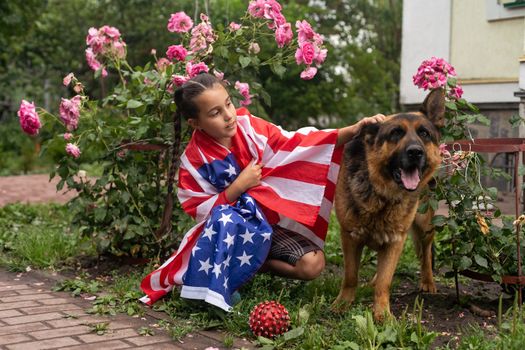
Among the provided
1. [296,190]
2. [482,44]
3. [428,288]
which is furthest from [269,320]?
[482,44]

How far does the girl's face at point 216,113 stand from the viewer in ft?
13.2

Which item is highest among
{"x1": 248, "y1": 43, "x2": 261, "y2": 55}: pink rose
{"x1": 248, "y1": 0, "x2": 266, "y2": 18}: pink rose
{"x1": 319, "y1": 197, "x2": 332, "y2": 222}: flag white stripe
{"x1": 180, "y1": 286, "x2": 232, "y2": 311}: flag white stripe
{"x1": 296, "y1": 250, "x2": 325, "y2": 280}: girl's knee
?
{"x1": 248, "y1": 0, "x2": 266, "y2": 18}: pink rose

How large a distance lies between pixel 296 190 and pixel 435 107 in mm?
934

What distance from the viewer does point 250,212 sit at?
4020 millimetres

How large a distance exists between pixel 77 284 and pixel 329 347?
2009mm

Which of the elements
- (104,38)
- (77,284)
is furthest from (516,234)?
(104,38)

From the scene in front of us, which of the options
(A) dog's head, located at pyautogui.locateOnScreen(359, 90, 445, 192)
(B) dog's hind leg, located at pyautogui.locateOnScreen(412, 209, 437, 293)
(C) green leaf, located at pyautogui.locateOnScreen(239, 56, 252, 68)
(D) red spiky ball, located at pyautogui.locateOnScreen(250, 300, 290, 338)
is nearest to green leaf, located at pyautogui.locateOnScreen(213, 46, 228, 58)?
(C) green leaf, located at pyautogui.locateOnScreen(239, 56, 252, 68)

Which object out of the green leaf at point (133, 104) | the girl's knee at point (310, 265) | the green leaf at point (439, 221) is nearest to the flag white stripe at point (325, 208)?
the girl's knee at point (310, 265)

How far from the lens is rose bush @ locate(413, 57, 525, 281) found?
407 centimetres

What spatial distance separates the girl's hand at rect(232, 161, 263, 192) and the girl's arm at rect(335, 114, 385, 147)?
1.68 ft

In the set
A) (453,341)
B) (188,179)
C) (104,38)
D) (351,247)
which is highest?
(104,38)

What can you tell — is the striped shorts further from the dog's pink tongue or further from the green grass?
the green grass

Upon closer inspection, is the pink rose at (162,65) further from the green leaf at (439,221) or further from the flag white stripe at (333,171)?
the green leaf at (439,221)

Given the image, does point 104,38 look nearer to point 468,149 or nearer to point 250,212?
point 250,212
